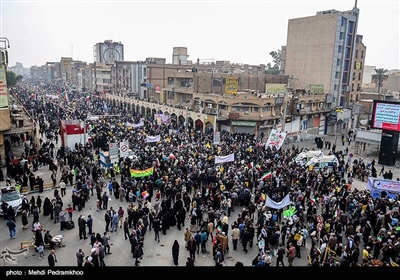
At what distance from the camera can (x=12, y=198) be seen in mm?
17406

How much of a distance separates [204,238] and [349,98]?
170 feet

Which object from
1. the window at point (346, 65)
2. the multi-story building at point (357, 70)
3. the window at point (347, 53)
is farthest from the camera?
the multi-story building at point (357, 70)

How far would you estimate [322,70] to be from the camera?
5422cm

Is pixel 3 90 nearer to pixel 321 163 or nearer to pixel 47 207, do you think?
pixel 47 207

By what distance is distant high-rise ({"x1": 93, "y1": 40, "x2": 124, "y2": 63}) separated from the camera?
13812 cm

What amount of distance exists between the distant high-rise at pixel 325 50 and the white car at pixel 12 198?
152 feet

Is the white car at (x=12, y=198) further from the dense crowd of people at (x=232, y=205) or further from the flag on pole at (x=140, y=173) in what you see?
the flag on pole at (x=140, y=173)

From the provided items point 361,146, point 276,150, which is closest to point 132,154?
point 276,150

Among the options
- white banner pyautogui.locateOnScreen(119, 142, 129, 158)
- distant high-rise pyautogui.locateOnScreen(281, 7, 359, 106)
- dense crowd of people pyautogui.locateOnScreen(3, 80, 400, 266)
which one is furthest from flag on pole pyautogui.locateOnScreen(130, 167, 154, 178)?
distant high-rise pyautogui.locateOnScreen(281, 7, 359, 106)

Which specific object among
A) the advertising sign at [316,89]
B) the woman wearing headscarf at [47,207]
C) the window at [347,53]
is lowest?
the woman wearing headscarf at [47,207]

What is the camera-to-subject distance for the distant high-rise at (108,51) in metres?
138

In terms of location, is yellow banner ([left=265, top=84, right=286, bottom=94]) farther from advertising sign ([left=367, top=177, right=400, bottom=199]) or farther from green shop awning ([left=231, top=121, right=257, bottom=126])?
advertising sign ([left=367, top=177, right=400, bottom=199])

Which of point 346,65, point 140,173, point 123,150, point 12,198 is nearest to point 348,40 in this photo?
point 346,65

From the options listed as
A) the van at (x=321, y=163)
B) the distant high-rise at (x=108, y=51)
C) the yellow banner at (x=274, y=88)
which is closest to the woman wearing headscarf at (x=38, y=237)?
the van at (x=321, y=163)
